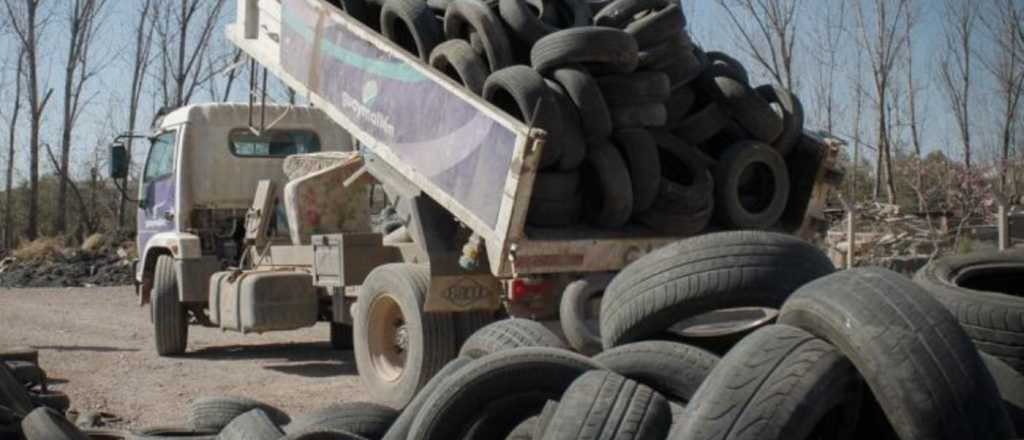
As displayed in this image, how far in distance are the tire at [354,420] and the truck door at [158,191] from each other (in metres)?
7.90

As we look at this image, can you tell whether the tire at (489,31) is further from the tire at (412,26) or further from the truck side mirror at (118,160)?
the truck side mirror at (118,160)

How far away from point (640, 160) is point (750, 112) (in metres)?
1.18

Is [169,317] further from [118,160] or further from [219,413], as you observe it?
[219,413]

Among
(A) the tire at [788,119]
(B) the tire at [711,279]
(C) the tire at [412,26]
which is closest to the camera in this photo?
(B) the tire at [711,279]

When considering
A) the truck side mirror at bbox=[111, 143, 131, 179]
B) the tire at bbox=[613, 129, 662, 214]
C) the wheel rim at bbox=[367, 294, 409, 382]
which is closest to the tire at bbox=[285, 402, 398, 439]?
the tire at bbox=[613, 129, 662, 214]

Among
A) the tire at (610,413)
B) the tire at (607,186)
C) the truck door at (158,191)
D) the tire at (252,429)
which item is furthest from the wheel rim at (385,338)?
the tire at (610,413)

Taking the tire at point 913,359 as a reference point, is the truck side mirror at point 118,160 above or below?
above

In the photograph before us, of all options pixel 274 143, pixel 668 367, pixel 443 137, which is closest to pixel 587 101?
pixel 443 137

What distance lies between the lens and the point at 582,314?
310 inches

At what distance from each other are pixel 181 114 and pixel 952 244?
33.5ft

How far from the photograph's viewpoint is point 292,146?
13250 mm

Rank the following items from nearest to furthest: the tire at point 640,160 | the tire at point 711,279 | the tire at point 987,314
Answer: the tire at point 987,314 < the tire at point 711,279 < the tire at point 640,160

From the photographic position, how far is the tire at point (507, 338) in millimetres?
5969

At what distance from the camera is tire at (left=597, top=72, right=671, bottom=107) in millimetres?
8164
